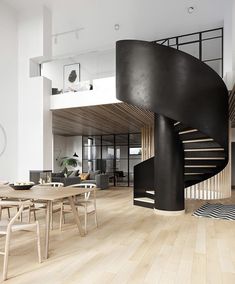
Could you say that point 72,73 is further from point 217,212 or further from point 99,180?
point 217,212

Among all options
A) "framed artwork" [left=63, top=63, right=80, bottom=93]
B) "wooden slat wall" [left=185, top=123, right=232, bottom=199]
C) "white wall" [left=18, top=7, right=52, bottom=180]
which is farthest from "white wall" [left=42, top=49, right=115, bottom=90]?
"wooden slat wall" [left=185, top=123, right=232, bottom=199]

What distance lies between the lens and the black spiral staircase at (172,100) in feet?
15.2

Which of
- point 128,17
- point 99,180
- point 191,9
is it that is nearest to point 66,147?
point 99,180

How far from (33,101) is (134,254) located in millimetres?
5212

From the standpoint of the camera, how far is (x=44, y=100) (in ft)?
22.2

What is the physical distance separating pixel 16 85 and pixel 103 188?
5437 millimetres

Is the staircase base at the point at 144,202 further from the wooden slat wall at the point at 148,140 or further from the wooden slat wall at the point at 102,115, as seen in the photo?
the wooden slat wall at the point at 148,140

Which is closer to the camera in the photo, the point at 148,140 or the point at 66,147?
the point at 148,140

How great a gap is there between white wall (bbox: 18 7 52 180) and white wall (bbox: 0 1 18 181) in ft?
0.51

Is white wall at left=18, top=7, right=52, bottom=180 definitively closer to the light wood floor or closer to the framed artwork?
the framed artwork

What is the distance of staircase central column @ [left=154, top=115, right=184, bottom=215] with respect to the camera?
540 centimetres

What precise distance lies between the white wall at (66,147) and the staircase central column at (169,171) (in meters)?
7.77

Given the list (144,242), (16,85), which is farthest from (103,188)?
(144,242)

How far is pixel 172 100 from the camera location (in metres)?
4.61
